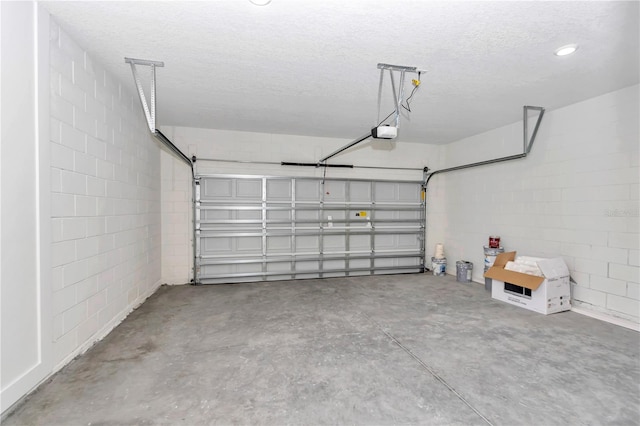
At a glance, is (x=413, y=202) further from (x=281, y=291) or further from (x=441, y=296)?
(x=281, y=291)

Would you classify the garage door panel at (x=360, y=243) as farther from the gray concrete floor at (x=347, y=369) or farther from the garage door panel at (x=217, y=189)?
the garage door panel at (x=217, y=189)

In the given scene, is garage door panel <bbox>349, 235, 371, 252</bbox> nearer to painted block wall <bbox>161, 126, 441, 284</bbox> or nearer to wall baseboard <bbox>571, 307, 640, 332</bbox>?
painted block wall <bbox>161, 126, 441, 284</bbox>

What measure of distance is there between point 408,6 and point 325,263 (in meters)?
4.13

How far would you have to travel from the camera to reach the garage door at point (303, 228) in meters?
4.74

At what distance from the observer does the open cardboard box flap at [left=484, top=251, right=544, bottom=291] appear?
3.35 metres

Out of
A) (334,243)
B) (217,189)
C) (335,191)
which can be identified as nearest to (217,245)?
(217,189)

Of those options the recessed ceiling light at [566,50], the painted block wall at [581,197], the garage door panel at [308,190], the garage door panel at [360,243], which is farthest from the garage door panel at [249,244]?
the recessed ceiling light at [566,50]

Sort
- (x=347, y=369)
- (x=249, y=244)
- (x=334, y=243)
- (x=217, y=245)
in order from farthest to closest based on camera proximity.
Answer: (x=334, y=243) < (x=249, y=244) < (x=217, y=245) < (x=347, y=369)

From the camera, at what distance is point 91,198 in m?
2.46

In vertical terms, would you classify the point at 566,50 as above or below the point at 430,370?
above

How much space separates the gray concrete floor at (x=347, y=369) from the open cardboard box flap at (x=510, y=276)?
1.16 feet

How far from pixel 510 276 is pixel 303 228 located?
10.5 ft

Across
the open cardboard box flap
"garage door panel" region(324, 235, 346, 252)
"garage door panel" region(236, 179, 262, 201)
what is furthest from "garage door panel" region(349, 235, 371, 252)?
the open cardboard box flap

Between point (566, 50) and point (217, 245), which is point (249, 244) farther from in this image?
point (566, 50)
